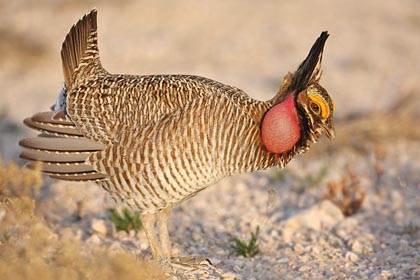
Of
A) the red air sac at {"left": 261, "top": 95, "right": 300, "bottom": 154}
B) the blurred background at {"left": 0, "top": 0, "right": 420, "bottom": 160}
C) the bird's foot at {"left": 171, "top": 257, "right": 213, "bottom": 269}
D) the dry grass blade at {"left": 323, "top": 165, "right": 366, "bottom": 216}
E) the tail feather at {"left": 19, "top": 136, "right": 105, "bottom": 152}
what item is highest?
the blurred background at {"left": 0, "top": 0, "right": 420, "bottom": 160}

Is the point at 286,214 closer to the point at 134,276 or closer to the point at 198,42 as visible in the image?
the point at 134,276

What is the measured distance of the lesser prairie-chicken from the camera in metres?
4.54

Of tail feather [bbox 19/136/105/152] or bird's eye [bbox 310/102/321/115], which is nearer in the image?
bird's eye [bbox 310/102/321/115]

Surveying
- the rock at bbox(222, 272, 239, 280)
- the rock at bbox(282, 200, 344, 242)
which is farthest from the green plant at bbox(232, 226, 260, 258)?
the rock at bbox(282, 200, 344, 242)

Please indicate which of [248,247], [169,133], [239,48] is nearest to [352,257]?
[248,247]

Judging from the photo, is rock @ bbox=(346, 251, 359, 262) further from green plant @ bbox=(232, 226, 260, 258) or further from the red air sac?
the red air sac

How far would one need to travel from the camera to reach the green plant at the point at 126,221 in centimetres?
565

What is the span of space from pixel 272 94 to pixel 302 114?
5.55 metres

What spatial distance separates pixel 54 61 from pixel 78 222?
672 centimetres

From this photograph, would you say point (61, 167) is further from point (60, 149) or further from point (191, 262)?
point (191, 262)

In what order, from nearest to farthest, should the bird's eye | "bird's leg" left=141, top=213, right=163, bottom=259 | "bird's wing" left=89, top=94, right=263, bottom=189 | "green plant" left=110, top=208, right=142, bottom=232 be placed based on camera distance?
"bird's wing" left=89, top=94, right=263, bottom=189 → the bird's eye → "bird's leg" left=141, top=213, right=163, bottom=259 → "green plant" left=110, top=208, right=142, bottom=232

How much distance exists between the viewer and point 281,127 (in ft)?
15.6

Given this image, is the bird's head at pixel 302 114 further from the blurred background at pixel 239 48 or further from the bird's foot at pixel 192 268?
the blurred background at pixel 239 48

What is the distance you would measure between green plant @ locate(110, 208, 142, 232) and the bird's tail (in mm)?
794
